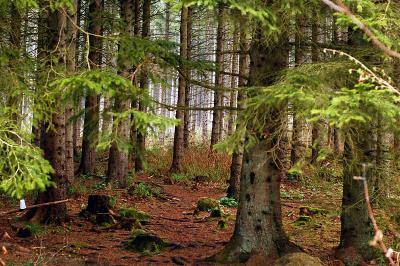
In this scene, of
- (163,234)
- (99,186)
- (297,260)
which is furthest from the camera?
(99,186)

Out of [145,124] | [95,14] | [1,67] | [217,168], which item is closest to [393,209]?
[145,124]

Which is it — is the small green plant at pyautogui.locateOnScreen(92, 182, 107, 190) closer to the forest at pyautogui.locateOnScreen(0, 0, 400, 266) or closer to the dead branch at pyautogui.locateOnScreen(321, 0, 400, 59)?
the forest at pyautogui.locateOnScreen(0, 0, 400, 266)

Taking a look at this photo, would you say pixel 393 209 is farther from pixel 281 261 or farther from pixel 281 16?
pixel 281 16

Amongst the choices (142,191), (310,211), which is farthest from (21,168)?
(142,191)

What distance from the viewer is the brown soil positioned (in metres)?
7.85

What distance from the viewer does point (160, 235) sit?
989 centimetres

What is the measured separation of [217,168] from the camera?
714 inches

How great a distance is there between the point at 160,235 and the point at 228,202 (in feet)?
12.5

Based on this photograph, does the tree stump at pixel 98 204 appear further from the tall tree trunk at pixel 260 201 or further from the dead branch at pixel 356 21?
the dead branch at pixel 356 21

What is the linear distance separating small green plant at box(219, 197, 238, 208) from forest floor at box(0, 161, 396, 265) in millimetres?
298

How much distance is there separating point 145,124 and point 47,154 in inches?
197

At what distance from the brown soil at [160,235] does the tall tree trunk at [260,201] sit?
0.90 m

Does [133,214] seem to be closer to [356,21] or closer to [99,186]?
[99,186]

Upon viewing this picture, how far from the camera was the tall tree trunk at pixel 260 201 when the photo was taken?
753cm
